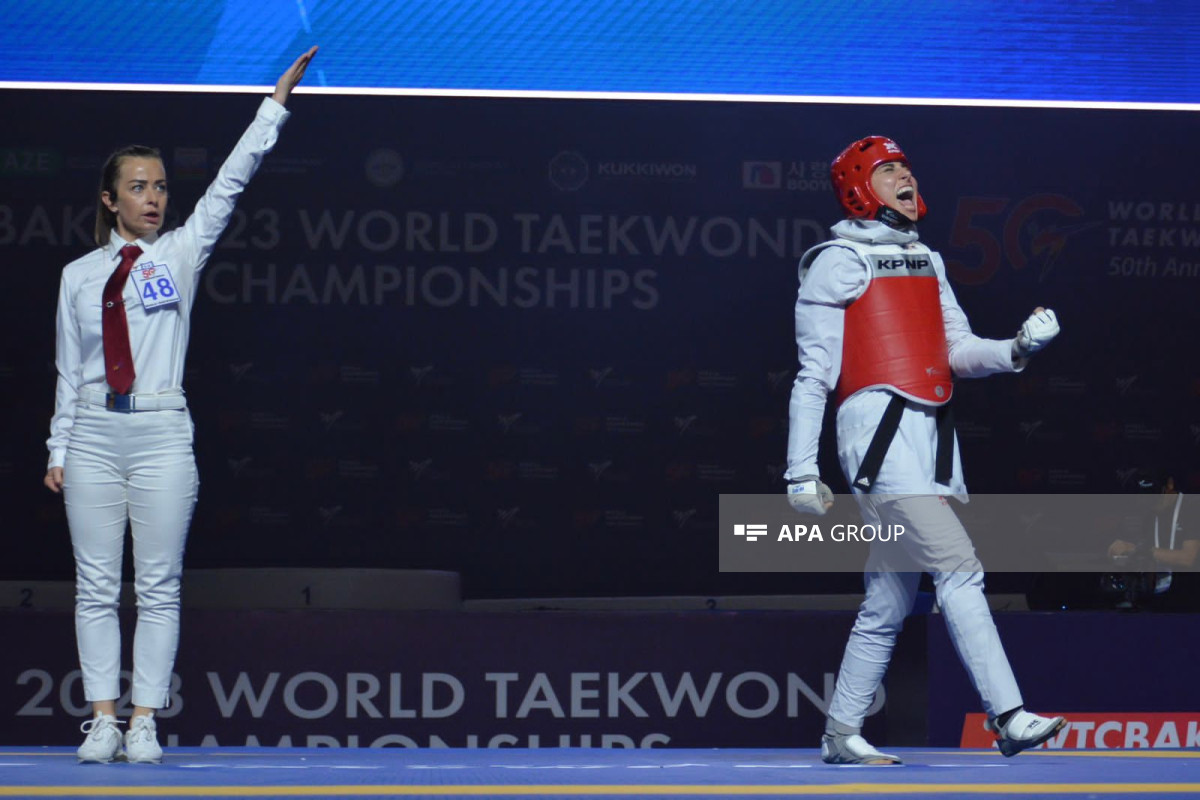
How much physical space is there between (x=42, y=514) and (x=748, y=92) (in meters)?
3.72

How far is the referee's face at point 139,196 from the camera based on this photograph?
10.5 ft

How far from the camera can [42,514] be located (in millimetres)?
6852

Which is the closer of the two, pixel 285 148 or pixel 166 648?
pixel 166 648

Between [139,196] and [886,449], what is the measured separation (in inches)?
66.6

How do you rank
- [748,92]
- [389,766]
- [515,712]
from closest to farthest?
1. [389,766]
2. [515,712]
3. [748,92]

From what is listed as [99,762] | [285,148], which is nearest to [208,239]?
[99,762]

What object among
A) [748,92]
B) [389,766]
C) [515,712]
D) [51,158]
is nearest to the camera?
→ [389,766]

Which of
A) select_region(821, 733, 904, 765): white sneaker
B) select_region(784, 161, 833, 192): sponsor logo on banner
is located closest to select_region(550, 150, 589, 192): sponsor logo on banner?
select_region(784, 161, 833, 192): sponsor logo on banner

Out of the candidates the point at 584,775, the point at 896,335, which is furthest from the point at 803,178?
the point at 584,775

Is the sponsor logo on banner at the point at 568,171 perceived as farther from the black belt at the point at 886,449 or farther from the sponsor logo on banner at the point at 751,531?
the black belt at the point at 886,449

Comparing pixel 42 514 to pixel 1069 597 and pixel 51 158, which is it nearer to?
pixel 51 158

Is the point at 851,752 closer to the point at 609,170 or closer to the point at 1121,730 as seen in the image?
the point at 1121,730

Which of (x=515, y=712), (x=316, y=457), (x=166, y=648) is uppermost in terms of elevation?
(x=316, y=457)

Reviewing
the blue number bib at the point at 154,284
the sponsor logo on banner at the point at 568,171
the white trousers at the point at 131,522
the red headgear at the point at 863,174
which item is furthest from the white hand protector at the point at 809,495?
the sponsor logo on banner at the point at 568,171
